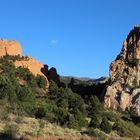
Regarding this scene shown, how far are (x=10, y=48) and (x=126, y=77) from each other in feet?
100

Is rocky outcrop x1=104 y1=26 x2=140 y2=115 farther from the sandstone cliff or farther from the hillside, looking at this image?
the sandstone cliff

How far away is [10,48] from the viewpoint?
380 feet

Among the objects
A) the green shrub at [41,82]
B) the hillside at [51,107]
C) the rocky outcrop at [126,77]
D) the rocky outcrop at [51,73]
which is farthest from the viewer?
the rocky outcrop at [51,73]

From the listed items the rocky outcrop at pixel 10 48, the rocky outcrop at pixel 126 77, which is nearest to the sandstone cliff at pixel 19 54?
the rocky outcrop at pixel 10 48

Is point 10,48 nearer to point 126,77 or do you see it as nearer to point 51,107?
point 126,77

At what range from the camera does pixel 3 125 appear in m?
35.4

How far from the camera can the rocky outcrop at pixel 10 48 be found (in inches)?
4518

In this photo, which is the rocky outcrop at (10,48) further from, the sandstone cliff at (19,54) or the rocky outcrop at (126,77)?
the rocky outcrop at (126,77)

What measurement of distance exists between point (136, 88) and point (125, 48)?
1720 centimetres

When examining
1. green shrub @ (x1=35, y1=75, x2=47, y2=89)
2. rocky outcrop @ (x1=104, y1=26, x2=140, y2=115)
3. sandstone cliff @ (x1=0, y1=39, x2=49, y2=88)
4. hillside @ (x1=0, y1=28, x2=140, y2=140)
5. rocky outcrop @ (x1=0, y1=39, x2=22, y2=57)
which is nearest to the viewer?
hillside @ (x1=0, y1=28, x2=140, y2=140)

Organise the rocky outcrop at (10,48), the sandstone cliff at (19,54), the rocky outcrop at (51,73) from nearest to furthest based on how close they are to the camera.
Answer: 1. the sandstone cliff at (19,54)
2. the rocky outcrop at (10,48)
3. the rocky outcrop at (51,73)

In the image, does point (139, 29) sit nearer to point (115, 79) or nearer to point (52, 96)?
point (115, 79)

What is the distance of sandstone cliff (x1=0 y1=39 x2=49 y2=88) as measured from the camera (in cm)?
11381

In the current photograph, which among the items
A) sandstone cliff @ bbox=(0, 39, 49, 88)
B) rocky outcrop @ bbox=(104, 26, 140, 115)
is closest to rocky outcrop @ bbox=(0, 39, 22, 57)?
sandstone cliff @ bbox=(0, 39, 49, 88)
